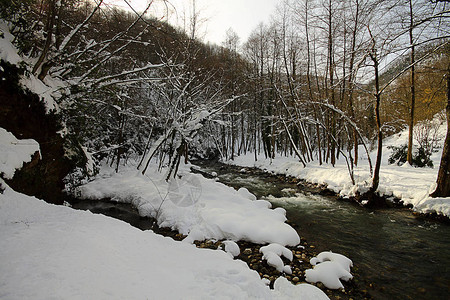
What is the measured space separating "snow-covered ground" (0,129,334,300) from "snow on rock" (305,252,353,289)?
810 mm

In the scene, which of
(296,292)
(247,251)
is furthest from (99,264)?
(247,251)

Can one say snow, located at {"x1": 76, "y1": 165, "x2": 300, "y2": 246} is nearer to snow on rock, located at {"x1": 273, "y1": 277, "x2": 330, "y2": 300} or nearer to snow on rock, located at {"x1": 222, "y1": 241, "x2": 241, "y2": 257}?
snow on rock, located at {"x1": 222, "y1": 241, "x2": 241, "y2": 257}

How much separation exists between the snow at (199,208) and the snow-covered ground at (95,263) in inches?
61.1

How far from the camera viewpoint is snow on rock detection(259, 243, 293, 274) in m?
3.78

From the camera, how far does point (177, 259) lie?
112 inches

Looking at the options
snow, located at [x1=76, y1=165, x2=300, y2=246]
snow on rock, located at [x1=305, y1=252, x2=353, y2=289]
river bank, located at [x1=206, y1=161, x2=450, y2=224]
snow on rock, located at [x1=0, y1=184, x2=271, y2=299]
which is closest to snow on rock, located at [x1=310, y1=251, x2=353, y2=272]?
snow on rock, located at [x1=305, y1=252, x2=353, y2=289]

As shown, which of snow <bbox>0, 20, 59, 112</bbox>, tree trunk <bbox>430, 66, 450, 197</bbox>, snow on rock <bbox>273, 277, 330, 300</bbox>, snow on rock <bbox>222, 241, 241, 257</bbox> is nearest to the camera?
snow on rock <bbox>273, 277, 330, 300</bbox>

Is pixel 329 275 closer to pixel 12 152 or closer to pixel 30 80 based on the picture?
pixel 12 152

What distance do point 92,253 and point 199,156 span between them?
23507 mm

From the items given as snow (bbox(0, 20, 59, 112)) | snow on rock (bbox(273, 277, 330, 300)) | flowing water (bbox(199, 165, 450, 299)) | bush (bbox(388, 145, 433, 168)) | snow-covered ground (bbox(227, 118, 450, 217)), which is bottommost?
flowing water (bbox(199, 165, 450, 299))

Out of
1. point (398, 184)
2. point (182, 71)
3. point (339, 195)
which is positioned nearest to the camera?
point (398, 184)

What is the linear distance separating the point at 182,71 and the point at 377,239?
10.6 meters

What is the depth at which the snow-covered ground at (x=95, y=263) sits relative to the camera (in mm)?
1720

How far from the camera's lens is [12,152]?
3.61 metres
